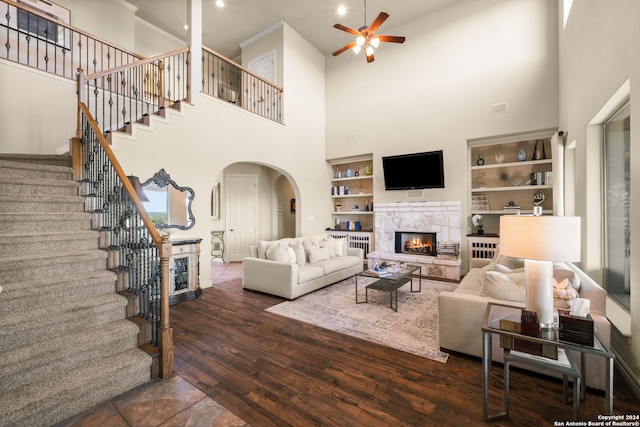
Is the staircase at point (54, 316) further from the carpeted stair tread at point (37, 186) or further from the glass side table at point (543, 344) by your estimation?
the glass side table at point (543, 344)

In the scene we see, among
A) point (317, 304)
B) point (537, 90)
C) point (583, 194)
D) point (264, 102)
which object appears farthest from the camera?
point (264, 102)

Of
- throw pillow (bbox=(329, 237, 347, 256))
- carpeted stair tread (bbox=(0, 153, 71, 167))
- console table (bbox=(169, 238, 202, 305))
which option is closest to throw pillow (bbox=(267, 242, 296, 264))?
console table (bbox=(169, 238, 202, 305))

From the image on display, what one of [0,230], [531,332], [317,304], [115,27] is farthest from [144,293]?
[115,27]

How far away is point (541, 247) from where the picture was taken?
1.75 meters

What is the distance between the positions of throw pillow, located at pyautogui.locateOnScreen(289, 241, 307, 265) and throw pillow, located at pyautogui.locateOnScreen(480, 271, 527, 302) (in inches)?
116

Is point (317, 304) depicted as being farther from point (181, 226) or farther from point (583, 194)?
point (583, 194)

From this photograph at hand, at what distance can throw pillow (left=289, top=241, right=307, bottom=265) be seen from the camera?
4871mm

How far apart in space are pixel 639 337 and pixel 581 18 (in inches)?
149

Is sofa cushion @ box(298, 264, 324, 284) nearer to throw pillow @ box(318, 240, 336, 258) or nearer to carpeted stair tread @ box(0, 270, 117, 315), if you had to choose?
throw pillow @ box(318, 240, 336, 258)

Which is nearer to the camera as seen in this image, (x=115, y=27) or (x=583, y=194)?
(x=583, y=194)

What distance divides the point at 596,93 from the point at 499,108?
305cm

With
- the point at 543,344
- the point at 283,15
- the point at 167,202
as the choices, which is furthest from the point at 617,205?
the point at 283,15

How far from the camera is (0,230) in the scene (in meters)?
2.58

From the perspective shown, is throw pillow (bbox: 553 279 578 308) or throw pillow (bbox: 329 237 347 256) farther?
throw pillow (bbox: 329 237 347 256)
